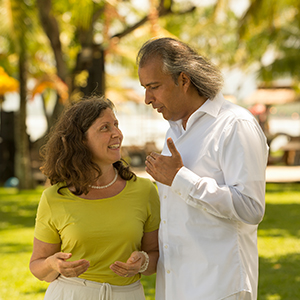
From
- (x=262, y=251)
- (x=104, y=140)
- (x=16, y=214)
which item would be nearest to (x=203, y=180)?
(x=104, y=140)

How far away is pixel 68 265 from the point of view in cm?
241

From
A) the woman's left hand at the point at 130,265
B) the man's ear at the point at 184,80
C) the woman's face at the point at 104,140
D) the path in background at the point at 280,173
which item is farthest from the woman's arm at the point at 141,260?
the path in background at the point at 280,173

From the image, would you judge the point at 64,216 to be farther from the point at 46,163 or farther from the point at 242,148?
the point at 242,148

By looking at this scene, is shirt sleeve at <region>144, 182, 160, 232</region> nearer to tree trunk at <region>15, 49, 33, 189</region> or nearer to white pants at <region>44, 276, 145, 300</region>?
white pants at <region>44, 276, 145, 300</region>

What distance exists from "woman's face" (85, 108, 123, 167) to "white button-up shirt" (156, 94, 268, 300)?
37 centimetres

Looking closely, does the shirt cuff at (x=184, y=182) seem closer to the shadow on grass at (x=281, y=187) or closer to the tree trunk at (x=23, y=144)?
the shadow on grass at (x=281, y=187)

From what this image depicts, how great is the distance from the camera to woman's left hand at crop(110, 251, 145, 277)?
2.45 meters

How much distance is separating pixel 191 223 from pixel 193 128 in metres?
0.50

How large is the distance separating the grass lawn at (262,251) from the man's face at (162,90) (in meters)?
3.54

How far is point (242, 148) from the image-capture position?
2264 mm

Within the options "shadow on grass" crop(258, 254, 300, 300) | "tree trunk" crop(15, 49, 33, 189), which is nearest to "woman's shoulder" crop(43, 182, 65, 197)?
"shadow on grass" crop(258, 254, 300, 300)

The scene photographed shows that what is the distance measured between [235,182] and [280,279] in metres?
4.38

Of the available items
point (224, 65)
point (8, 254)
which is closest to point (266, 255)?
point (8, 254)

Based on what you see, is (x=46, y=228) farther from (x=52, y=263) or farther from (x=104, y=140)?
(x=104, y=140)
